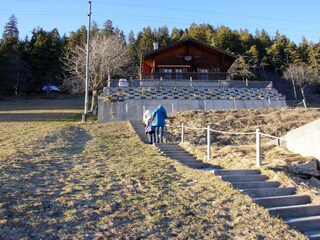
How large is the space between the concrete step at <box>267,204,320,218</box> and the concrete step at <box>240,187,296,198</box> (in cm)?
70

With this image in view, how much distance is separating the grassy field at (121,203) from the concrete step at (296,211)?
1.26 ft

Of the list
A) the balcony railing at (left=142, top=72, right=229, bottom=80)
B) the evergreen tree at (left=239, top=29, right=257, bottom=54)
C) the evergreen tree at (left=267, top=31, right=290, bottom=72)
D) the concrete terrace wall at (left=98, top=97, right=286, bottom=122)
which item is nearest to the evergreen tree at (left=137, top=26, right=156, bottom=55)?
the evergreen tree at (left=239, top=29, right=257, bottom=54)

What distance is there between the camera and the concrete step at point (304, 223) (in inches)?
217

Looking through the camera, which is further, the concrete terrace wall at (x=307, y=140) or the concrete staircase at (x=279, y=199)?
the concrete terrace wall at (x=307, y=140)

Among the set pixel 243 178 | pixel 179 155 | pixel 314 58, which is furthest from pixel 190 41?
pixel 314 58

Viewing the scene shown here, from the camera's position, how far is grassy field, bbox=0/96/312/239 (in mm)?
4664

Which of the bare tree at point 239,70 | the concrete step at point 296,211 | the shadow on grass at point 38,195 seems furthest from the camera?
the bare tree at point 239,70

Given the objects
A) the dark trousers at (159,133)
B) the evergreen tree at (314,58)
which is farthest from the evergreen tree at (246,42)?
the dark trousers at (159,133)

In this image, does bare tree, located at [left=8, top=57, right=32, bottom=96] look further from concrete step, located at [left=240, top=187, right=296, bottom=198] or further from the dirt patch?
concrete step, located at [left=240, top=187, right=296, bottom=198]

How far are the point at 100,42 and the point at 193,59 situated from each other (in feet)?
33.9

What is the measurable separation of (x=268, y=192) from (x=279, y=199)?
15.8 inches

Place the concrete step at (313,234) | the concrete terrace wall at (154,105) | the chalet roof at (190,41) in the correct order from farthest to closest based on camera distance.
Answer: the chalet roof at (190,41), the concrete terrace wall at (154,105), the concrete step at (313,234)

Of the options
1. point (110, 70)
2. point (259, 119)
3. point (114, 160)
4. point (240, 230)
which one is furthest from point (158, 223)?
point (110, 70)

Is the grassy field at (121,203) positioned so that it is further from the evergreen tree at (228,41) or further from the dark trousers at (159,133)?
the evergreen tree at (228,41)
